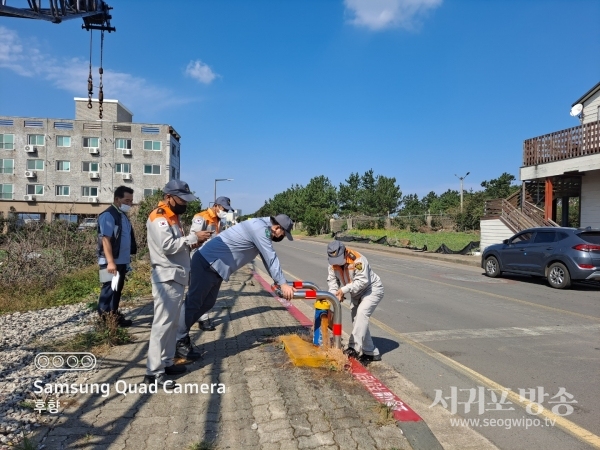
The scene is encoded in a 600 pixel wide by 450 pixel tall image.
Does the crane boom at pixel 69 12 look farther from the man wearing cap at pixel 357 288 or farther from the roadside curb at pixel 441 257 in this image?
the roadside curb at pixel 441 257

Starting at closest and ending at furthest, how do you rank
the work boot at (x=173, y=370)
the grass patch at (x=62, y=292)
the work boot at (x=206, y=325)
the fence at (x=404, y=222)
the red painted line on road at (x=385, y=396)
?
the red painted line on road at (x=385, y=396)
the work boot at (x=173, y=370)
the work boot at (x=206, y=325)
the grass patch at (x=62, y=292)
the fence at (x=404, y=222)

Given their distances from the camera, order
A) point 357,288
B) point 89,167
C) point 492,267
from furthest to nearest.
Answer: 1. point 89,167
2. point 492,267
3. point 357,288

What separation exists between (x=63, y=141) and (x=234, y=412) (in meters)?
59.4

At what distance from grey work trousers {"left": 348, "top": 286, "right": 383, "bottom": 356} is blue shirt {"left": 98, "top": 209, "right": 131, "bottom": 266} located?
3034 mm

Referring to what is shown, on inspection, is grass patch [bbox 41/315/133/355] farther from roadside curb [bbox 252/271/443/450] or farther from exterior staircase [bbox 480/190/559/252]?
exterior staircase [bbox 480/190/559/252]

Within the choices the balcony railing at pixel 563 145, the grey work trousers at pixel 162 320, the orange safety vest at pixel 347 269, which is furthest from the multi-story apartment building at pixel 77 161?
the grey work trousers at pixel 162 320

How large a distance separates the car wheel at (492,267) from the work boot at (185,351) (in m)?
12.1

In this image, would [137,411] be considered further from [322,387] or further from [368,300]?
[368,300]

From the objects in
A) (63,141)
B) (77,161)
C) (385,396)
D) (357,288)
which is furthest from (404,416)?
(63,141)

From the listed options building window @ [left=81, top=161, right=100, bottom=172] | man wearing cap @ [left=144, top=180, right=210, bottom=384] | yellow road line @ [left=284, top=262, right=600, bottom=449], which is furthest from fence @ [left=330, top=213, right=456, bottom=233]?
man wearing cap @ [left=144, top=180, right=210, bottom=384]

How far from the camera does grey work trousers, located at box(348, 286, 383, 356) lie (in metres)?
5.35

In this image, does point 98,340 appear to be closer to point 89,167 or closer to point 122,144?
point 122,144

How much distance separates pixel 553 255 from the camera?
1272cm

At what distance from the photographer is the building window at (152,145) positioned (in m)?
56.4
